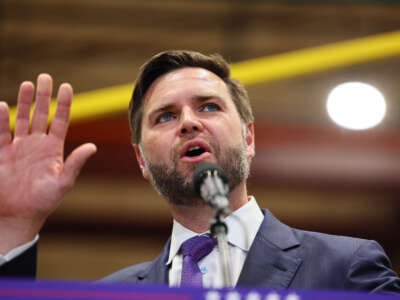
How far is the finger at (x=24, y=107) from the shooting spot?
159 centimetres

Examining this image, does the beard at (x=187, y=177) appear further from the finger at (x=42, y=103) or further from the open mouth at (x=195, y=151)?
the finger at (x=42, y=103)

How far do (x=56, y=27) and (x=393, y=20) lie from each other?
6.72 ft

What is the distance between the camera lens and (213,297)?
0.99m

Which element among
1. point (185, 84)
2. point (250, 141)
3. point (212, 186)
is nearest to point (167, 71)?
point (185, 84)

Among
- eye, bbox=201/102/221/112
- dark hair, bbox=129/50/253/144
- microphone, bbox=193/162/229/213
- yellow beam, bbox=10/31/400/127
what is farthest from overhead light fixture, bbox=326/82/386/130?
microphone, bbox=193/162/229/213

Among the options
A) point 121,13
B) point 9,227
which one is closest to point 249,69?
point 121,13

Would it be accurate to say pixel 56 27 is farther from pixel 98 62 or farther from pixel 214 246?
pixel 214 246

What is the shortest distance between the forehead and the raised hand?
1.42 feet

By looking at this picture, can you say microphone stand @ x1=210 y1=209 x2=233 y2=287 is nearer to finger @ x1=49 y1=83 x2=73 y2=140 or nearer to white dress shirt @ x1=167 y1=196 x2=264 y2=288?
white dress shirt @ x1=167 y1=196 x2=264 y2=288

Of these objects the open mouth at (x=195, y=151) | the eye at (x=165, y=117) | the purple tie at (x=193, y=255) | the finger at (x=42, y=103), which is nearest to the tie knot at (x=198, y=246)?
the purple tie at (x=193, y=255)

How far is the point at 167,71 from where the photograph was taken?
2.11 meters

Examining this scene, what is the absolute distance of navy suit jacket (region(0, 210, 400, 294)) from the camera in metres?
1.53

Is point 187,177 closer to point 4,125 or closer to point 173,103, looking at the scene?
point 173,103

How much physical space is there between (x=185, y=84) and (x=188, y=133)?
0.24 meters
